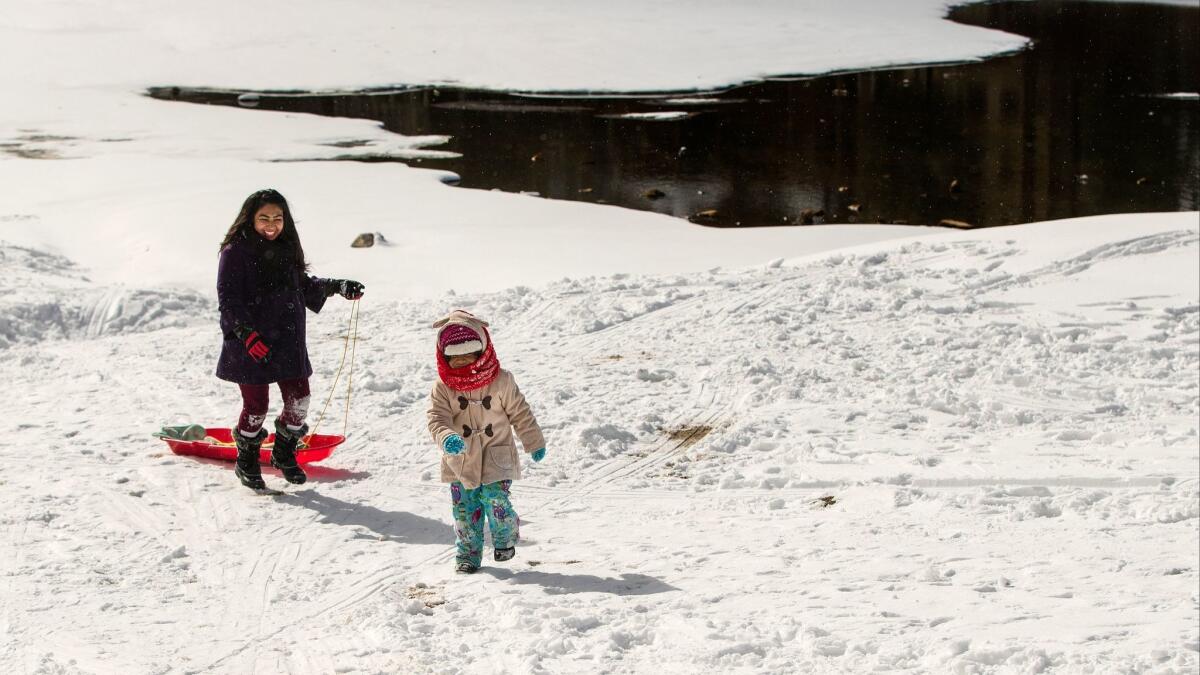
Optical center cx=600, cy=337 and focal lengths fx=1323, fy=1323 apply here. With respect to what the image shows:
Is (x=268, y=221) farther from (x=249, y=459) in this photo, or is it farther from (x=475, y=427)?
(x=475, y=427)

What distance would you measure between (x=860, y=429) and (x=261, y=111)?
1866 cm

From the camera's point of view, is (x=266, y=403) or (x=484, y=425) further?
(x=266, y=403)

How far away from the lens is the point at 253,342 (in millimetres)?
6527

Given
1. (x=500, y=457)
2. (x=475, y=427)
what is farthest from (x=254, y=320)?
(x=500, y=457)

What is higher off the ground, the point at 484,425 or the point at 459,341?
the point at 459,341

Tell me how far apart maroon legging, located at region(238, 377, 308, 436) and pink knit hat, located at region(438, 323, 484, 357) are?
1616 mm

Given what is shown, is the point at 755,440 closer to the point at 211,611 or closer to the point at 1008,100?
the point at 211,611

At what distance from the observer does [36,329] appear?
10.7 meters

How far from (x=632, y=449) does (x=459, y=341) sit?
2.64 meters

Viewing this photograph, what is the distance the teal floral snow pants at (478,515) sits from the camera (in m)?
5.91

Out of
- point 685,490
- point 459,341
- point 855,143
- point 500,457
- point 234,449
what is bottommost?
point 685,490

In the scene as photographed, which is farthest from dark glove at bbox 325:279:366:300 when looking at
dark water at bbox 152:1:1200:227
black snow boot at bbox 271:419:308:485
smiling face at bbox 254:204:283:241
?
dark water at bbox 152:1:1200:227

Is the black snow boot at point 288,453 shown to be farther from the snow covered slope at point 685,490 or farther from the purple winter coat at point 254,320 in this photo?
the purple winter coat at point 254,320

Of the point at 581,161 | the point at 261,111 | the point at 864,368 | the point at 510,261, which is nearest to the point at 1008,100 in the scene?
the point at 581,161
